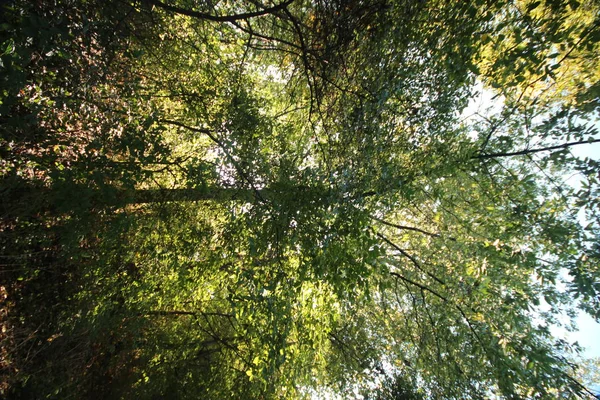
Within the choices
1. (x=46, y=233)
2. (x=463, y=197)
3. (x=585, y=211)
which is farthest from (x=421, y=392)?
(x=46, y=233)

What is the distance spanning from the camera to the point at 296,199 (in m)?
3.70

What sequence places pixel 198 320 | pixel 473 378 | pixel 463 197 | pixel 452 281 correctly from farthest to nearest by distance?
pixel 198 320, pixel 463 197, pixel 452 281, pixel 473 378

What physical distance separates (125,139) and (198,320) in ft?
14.7

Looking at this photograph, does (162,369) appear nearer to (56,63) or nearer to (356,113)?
(56,63)

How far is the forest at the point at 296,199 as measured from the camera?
127 inches

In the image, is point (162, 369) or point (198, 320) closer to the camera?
point (162, 369)

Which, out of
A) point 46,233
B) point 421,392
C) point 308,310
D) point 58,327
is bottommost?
point 421,392

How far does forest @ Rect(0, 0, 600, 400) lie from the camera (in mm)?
3236

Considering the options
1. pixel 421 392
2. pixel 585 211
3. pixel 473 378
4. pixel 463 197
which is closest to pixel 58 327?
pixel 421 392

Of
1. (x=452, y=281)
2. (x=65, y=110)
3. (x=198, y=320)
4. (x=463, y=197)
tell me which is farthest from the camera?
(x=198, y=320)

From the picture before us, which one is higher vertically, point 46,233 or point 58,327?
point 46,233

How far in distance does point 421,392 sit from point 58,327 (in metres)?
6.85

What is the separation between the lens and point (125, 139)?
340 centimetres

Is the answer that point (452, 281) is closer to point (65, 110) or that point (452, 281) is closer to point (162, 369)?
point (162, 369)
